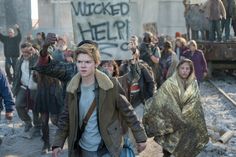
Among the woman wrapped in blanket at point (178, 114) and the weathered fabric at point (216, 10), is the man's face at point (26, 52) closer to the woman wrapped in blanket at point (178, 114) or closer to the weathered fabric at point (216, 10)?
the woman wrapped in blanket at point (178, 114)

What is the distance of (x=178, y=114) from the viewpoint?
20.8ft

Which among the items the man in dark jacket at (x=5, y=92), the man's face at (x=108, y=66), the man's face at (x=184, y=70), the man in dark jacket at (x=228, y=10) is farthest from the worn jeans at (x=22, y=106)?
the man in dark jacket at (x=228, y=10)

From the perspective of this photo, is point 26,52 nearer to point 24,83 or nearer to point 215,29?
point 24,83

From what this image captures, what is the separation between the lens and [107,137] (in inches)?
167

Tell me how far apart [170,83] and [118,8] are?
146 cm

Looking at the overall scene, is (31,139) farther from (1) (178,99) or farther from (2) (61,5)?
(2) (61,5)

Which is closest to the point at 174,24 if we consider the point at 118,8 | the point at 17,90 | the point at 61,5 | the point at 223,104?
the point at 61,5

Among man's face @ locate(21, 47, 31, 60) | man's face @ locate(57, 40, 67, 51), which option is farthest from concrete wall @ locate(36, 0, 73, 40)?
man's face @ locate(21, 47, 31, 60)

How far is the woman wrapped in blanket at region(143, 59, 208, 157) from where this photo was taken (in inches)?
250

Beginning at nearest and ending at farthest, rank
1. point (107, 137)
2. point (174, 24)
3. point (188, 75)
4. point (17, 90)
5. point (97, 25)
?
point (107, 137), point (97, 25), point (188, 75), point (17, 90), point (174, 24)

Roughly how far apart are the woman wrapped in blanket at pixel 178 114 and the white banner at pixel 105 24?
3.58 feet

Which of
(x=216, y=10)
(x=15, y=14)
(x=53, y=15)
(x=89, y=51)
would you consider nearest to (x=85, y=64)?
(x=89, y=51)

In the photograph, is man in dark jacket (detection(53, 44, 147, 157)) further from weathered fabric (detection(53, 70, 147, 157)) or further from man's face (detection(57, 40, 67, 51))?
man's face (detection(57, 40, 67, 51))

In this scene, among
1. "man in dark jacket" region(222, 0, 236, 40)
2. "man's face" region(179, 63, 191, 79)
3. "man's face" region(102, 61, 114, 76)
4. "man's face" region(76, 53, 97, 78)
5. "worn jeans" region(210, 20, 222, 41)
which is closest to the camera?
"man's face" region(76, 53, 97, 78)
